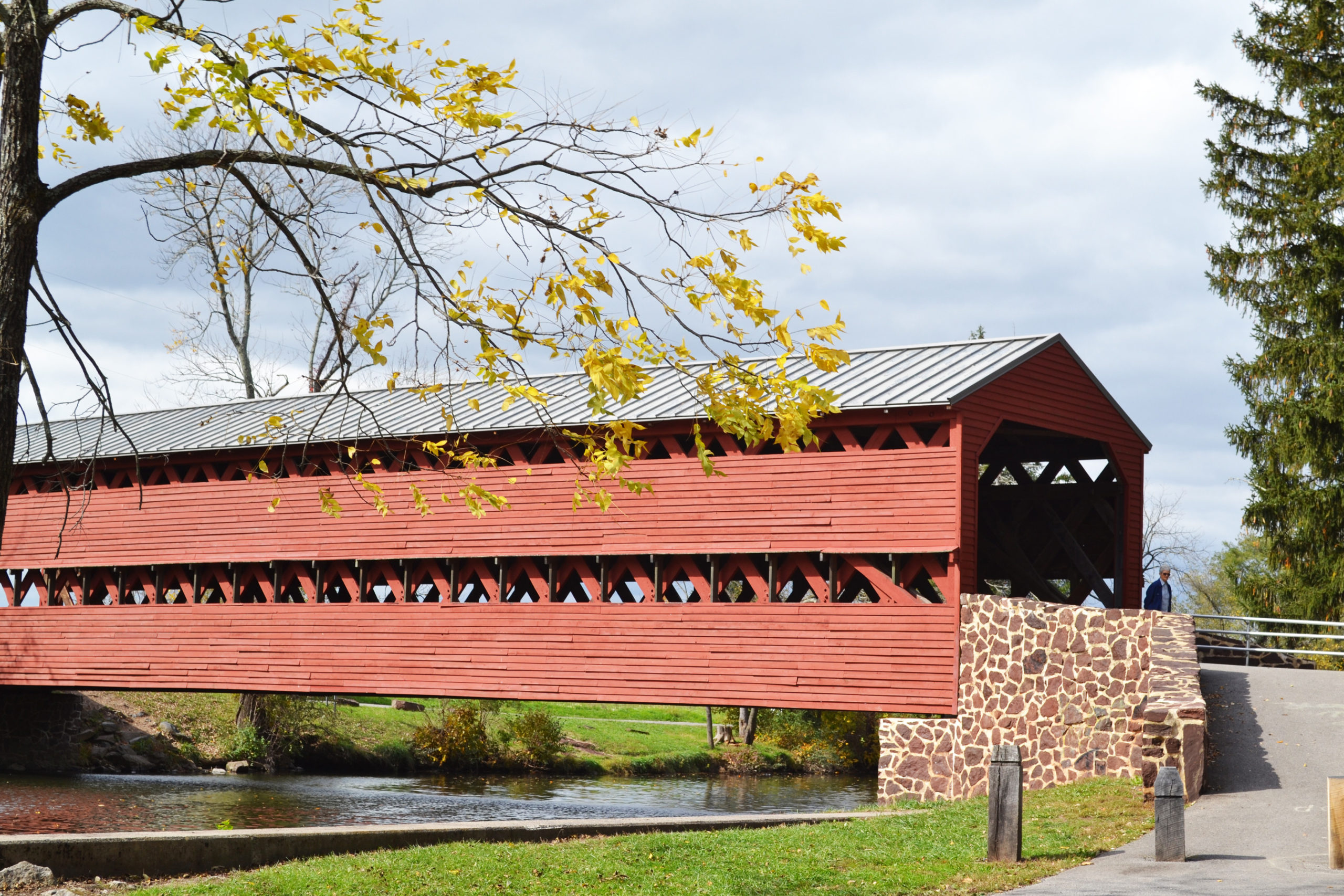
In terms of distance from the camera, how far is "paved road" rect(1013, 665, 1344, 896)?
730 cm

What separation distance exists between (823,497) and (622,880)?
7.52 metres

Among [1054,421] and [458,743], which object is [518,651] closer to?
[1054,421]

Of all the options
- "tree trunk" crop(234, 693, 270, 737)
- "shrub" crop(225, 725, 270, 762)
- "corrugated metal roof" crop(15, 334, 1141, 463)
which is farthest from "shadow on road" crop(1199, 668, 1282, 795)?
"tree trunk" crop(234, 693, 270, 737)

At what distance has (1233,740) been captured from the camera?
12227mm

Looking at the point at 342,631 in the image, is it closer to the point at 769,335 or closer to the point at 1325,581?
the point at 769,335

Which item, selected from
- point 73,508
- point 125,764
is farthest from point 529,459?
point 125,764

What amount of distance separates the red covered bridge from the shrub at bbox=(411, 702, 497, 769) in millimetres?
5792

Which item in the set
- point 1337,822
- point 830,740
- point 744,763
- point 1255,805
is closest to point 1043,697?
point 1255,805

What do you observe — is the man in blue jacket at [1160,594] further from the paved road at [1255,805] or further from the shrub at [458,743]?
the shrub at [458,743]

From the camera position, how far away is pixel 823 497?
14789 millimetres

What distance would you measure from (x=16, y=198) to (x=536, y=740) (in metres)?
21.7

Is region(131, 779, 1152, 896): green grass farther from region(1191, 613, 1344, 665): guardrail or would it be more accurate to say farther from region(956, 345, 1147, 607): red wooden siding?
region(1191, 613, 1344, 665): guardrail

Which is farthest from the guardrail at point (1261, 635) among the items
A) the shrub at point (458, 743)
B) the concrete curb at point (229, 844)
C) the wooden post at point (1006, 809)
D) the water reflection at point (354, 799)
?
the shrub at point (458, 743)

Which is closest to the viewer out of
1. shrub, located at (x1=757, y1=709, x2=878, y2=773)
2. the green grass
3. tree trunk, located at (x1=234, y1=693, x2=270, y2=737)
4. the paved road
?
the paved road
